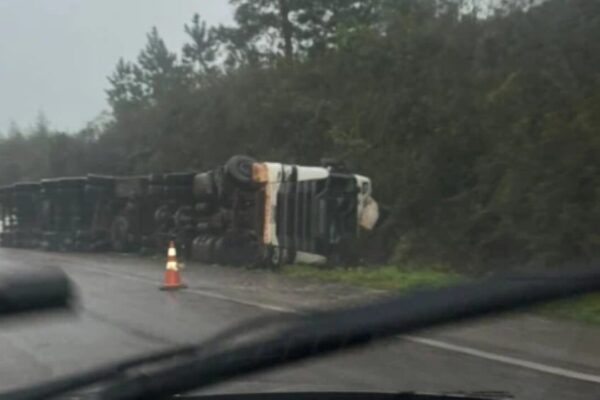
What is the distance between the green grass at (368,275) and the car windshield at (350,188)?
9 cm

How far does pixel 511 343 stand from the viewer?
942cm

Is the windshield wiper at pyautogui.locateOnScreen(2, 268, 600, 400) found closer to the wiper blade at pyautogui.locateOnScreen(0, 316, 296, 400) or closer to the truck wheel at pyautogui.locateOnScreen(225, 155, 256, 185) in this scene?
the wiper blade at pyautogui.locateOnScreen(0, 316, 296, 400)

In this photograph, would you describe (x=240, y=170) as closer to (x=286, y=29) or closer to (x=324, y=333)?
(x=286, y=29)

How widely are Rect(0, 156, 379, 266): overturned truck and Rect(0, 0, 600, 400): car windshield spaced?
4 cm

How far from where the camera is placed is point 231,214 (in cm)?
2445

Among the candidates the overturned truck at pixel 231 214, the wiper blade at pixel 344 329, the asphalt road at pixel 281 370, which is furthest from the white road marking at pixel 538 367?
the overturned truck at pixel 231 214

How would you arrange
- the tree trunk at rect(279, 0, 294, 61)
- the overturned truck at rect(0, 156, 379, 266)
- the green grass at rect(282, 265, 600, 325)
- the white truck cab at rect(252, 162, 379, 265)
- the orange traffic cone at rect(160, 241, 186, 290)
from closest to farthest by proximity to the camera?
Result: the orange traffic cone at rect(160, 241, 186, 290) < the green grass at rect(282, 265, 600, 325) < the overturned truck at rect(0, 156, 379, 266) < the white truck cab at rect(252, 162, 379, 265) < the tree trunk at rect(279, 0, 294, 61)

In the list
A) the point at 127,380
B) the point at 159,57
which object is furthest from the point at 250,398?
the point at 159,57

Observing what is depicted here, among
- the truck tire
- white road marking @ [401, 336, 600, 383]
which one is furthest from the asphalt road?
the truck tire

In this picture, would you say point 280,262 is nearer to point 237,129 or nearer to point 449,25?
point 449,25

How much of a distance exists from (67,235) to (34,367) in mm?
16910

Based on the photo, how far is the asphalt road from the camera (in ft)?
14.0

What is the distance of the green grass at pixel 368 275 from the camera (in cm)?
1683

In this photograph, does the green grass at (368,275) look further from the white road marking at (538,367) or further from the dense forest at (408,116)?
the white road marking at (538,367)
